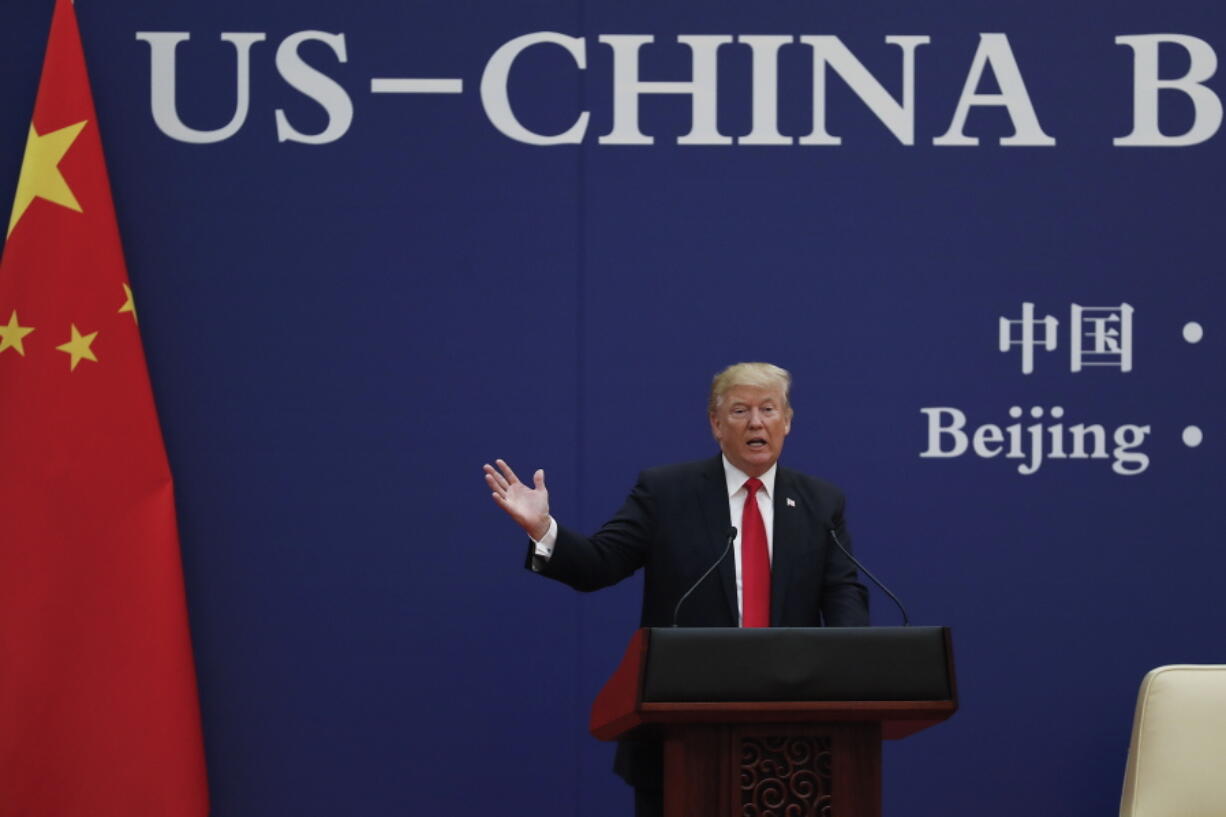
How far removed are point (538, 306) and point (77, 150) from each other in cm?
135

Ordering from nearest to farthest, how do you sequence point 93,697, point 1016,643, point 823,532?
point 823,532, point 93,697, point 1016,643

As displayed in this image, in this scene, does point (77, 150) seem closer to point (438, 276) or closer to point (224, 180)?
point (224, 180)

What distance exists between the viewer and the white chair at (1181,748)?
132 inches

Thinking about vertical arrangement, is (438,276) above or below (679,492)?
above

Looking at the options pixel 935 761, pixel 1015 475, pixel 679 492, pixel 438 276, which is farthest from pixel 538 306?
pixel 935 761

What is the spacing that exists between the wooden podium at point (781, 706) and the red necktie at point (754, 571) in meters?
0.62

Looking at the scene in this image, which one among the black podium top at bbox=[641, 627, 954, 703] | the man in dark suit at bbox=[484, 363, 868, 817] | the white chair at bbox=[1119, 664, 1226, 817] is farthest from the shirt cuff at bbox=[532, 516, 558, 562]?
the white chair at bbox=[1119, 664, 1226, 817]

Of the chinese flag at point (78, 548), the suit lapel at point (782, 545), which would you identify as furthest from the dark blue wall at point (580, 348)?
the suit lapel at point (782, 545)

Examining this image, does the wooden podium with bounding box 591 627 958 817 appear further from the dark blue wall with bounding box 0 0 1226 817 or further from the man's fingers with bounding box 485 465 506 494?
the dark blue wall with bounding box 0 0 1226 817

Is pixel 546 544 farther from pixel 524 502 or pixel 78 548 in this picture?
pixel 78 548

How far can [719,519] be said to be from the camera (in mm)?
3295

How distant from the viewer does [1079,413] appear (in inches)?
172

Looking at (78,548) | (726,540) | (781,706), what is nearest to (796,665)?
(781,706)

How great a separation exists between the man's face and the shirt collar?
0.03 metres
